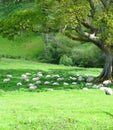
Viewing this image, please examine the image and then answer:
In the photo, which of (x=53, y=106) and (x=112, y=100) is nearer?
(x=53, y=106)

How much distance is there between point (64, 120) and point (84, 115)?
1.35 m

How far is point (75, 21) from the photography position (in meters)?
25.9

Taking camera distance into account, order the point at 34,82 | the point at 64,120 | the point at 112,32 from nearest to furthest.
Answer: the point at 64,120
the point at 112,32
the point at 34,82

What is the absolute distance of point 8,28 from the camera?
30.3 meters

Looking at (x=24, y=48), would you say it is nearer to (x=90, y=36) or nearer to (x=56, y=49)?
A: (x=56, y=49)

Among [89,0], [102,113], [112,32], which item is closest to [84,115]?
[102,113]

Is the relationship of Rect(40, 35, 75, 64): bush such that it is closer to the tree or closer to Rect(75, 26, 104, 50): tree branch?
the tree

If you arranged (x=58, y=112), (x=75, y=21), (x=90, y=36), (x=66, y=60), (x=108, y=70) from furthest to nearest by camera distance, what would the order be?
1. (x=66, y=60)
2. (x=108, y=70)
3. (x=90, y=36)
4. (x=75, y=21)
5. (x=58, y=112)

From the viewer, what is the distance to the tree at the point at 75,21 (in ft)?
83.9

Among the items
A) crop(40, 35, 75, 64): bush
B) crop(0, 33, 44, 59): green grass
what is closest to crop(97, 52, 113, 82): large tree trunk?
crop(40, 35, 75, 64): bush

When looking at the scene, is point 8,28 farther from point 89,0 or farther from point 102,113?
point 102,113

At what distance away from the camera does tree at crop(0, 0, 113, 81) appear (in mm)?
25578

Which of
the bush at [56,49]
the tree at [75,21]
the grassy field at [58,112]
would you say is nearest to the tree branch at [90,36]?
the tree at [75,21]

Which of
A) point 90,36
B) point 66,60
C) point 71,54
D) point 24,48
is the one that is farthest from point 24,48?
point 90,36
